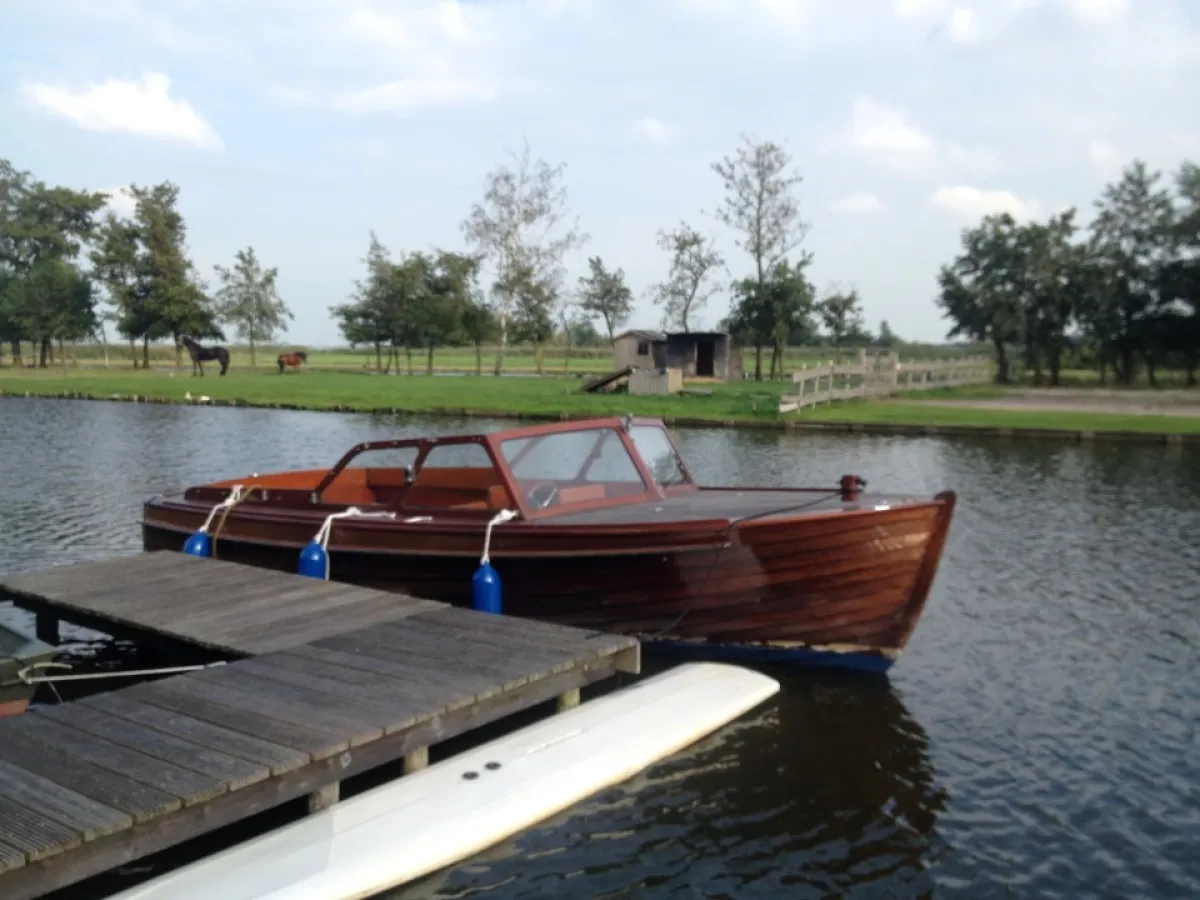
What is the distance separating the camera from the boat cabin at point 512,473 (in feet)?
32.6

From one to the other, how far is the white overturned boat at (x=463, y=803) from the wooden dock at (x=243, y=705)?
24cm

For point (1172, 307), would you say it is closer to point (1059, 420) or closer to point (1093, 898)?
point (1059, 420)

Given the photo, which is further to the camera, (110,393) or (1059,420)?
(110,393)

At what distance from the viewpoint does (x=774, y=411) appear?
3478cm

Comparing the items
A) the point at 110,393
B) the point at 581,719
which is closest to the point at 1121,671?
the point at 581,719

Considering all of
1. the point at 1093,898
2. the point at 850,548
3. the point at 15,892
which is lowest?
the point at 1093,898

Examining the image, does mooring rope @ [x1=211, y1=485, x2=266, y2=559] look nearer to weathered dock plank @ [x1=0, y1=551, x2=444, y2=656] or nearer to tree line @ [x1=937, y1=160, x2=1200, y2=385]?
weathered dock plank @ [x1=0, y1=551, x2=444, y2=656]

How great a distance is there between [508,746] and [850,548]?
128 inches

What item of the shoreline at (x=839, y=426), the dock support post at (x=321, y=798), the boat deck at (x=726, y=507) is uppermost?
the boat deck at (x=726, y=507)

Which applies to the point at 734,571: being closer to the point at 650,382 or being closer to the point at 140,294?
the point at 650,382

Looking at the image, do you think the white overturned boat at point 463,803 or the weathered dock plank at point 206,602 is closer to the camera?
the white overturned boat at point 463,803

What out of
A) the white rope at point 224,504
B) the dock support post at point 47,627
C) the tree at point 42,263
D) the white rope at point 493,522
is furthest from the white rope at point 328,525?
the tree at point 42,263

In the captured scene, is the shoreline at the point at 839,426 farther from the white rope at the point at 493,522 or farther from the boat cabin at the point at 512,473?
the white rope at the point at 493,522

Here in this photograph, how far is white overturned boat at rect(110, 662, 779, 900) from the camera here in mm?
5504
